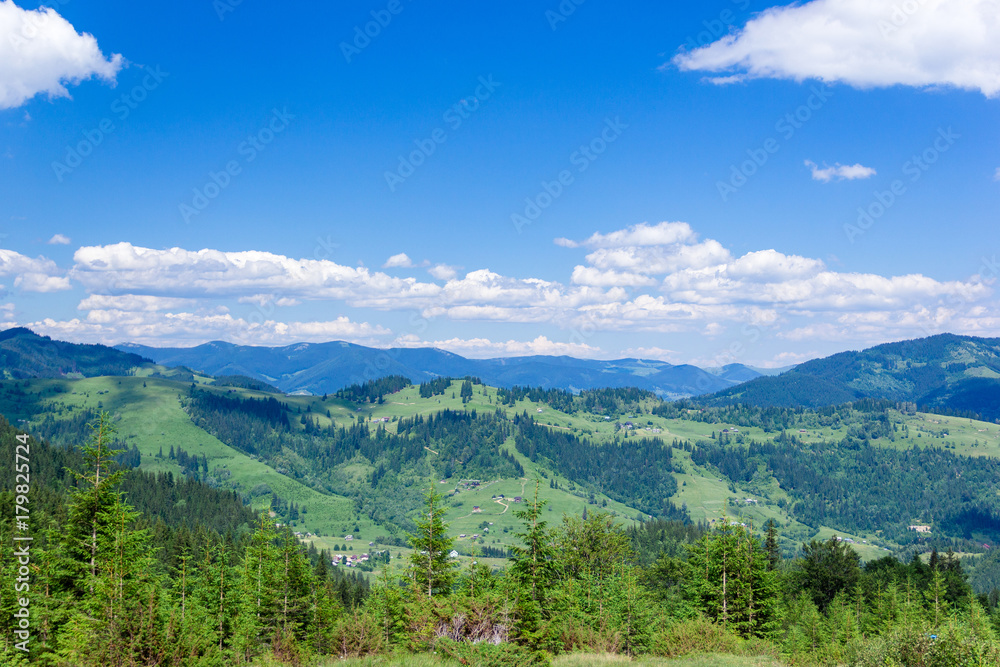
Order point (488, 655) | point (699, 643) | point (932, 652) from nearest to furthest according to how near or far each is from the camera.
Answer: point (932, 652)
point (488, 655)
point (699, 643)

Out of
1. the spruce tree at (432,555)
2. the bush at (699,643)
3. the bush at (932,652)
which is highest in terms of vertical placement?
the bush at (932,652)

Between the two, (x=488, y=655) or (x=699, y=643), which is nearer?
(x=488, y=655)

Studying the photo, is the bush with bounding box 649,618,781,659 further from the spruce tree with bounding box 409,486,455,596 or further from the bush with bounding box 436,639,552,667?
the bush with bounding box 436,639,552,667

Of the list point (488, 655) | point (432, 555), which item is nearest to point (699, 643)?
point (432, 555)

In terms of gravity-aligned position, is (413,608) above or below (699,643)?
above

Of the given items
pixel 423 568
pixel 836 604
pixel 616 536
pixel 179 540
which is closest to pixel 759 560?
pixel 616 536

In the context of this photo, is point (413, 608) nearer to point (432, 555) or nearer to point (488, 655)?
point (432, 555)

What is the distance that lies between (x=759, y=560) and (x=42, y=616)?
2426 inches

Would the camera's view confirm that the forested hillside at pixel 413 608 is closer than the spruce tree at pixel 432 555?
Yes

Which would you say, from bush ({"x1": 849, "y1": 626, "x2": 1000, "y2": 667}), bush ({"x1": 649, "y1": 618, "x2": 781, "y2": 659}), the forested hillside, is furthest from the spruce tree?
bush ({"x1": 849, "y1": 626, "x2": 1000, "y2": 667})

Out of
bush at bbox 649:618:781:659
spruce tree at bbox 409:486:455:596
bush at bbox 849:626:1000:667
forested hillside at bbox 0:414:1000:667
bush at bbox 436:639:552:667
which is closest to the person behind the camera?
bush at bbox 849:626:1000:667

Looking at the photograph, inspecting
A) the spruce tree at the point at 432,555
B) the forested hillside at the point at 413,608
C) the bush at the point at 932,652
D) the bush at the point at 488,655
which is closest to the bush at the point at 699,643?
the forested hillside at the point at 413,608

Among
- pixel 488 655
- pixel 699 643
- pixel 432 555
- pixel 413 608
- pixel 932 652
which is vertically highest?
pixel 932 652

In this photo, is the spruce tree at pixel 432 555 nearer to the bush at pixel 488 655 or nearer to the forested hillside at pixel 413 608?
the forested hillside at pixel 413 608
